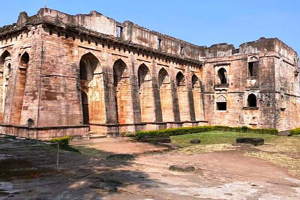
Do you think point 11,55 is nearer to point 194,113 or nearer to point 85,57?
point 85,57

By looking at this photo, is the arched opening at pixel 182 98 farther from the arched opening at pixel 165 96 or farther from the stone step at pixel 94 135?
the stone step at pixel 94 135

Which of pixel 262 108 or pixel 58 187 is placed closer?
pixel 58 187

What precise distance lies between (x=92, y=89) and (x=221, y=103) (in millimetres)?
14983

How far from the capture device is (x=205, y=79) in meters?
30.2

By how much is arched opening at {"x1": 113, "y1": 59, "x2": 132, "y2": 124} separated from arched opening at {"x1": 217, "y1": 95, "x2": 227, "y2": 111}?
457 inches

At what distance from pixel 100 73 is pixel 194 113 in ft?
39.8

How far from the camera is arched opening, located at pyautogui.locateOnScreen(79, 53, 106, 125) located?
1931 centimetres

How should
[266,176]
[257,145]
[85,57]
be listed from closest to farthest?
[266,176] → [257,145] → [85,57]

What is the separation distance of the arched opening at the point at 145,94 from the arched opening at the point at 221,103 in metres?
8.80

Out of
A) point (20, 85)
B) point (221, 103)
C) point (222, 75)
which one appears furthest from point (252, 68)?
point (20, 85)

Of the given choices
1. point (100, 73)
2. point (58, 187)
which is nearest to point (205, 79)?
point (100, 73)

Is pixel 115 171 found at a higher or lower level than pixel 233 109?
lower

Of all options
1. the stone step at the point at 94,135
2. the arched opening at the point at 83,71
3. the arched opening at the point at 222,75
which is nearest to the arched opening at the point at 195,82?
the arched opening at the point at 222,75

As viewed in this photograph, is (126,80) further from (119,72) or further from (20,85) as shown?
(20,85)
